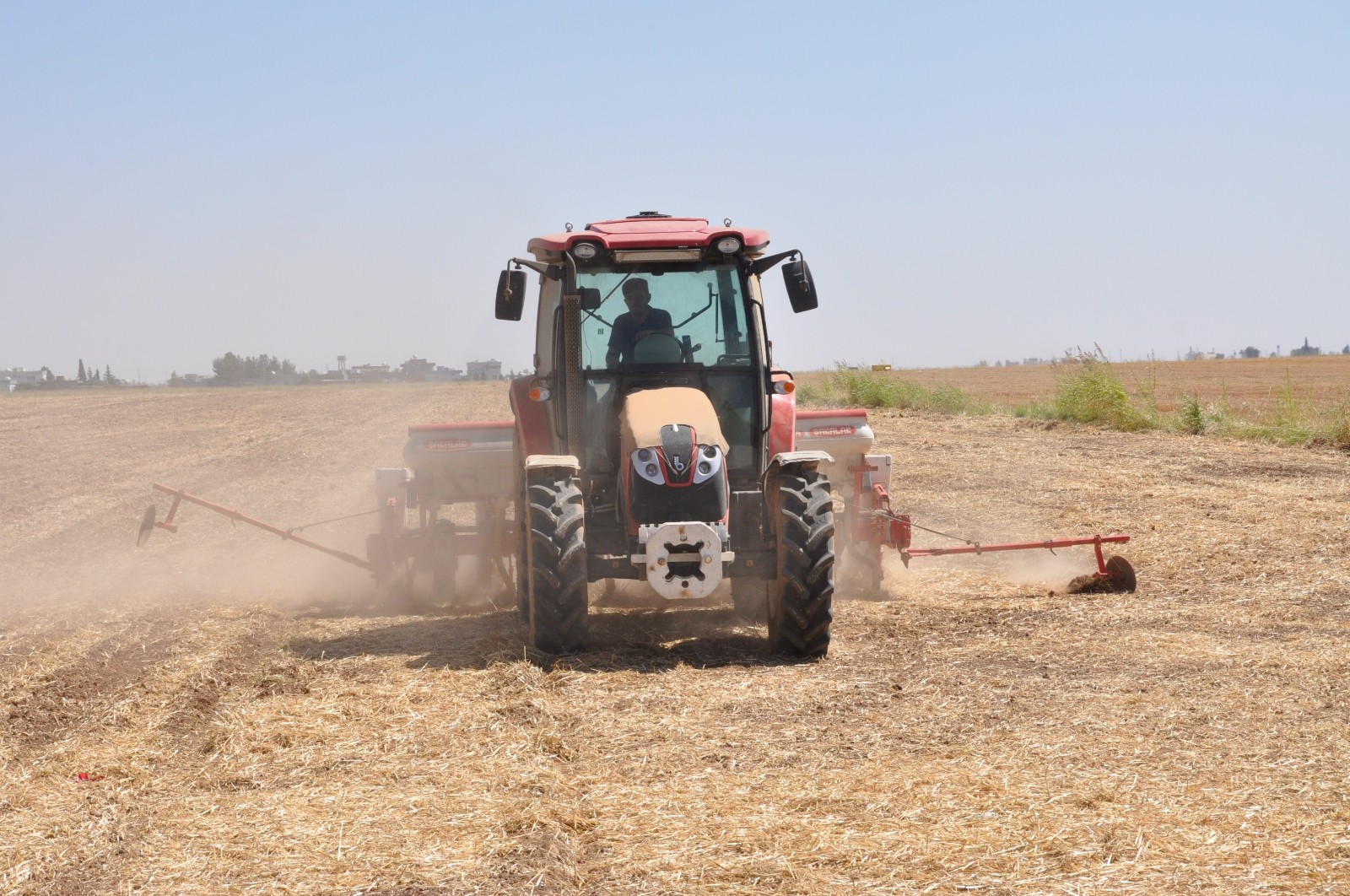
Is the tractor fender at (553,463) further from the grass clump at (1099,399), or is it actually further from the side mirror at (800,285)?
the grass clump at (1099,399)

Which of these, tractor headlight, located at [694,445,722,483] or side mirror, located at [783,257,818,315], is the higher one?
side mirror, located at [783,257,818,315]

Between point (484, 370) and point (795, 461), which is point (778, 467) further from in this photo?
point (484, 370)

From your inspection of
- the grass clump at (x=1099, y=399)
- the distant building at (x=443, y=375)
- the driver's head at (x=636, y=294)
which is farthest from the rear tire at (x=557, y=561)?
the distant building at (x=443, y=375)

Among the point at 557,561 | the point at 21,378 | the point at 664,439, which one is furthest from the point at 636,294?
the point at 21,378

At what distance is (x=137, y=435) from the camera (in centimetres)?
2975

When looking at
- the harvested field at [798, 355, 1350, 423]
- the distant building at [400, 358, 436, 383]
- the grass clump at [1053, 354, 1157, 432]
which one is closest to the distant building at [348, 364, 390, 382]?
the distant building at [400, 358, 436, 383]

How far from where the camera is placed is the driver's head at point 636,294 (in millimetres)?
8547

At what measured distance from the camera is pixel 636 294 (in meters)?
8.55

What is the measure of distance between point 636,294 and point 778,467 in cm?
152

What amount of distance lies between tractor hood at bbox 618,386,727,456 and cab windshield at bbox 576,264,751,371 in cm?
34

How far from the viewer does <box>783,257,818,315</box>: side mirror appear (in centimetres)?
821

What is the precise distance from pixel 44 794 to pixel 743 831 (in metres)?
2.88

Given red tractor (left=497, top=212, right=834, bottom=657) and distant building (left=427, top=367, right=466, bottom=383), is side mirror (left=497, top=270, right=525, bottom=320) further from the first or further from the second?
distant building (left=427, top=367, right=466, bottom=383)

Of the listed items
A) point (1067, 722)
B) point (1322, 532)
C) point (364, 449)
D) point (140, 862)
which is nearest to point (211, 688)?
point (140, 862)
